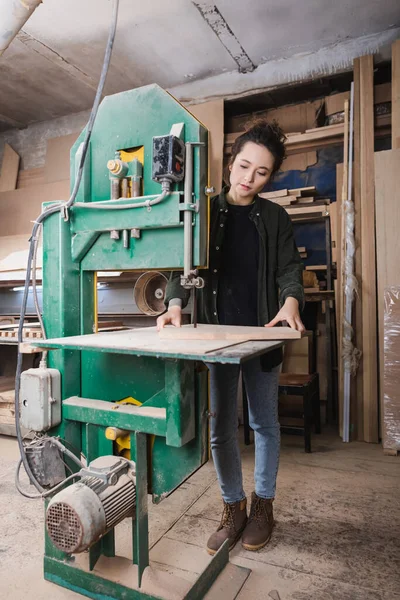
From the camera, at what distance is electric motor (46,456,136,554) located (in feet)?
3.28

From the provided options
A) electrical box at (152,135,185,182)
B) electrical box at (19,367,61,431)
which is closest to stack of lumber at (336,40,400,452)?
electrical box at (152,135,185,182)

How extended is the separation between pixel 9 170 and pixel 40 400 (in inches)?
152

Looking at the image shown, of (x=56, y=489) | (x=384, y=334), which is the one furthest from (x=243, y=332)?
(x=384, y=334)

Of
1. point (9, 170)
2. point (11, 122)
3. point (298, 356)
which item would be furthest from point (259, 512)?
point (11, 122)

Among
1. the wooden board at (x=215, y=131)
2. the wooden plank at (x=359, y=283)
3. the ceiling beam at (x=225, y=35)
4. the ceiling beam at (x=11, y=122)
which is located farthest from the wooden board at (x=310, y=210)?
the ceiling beam at (x=11, y=122)

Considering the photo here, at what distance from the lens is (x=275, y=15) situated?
8.86 ft

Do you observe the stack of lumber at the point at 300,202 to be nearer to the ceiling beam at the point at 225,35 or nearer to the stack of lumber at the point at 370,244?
the stack of lumber at the point at 370,244

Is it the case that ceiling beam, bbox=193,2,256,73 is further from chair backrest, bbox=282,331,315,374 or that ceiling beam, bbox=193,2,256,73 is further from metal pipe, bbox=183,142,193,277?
chair backrest, bbox=282,331,315,374

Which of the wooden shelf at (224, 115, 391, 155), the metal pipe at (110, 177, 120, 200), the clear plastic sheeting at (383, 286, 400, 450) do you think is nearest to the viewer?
the metal pipe at (110, 177, 120, 200)

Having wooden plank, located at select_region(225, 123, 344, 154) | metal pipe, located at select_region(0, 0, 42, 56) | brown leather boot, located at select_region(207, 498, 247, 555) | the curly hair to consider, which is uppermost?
metal pipe, located at select_region(0, 0, 42, 56)

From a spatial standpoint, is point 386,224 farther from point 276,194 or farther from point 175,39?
point 175,39

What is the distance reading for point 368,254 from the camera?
2762mm

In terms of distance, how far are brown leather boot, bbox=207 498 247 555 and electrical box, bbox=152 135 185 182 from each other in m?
1.24

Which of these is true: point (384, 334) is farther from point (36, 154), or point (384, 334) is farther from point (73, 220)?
point (36, 154)
